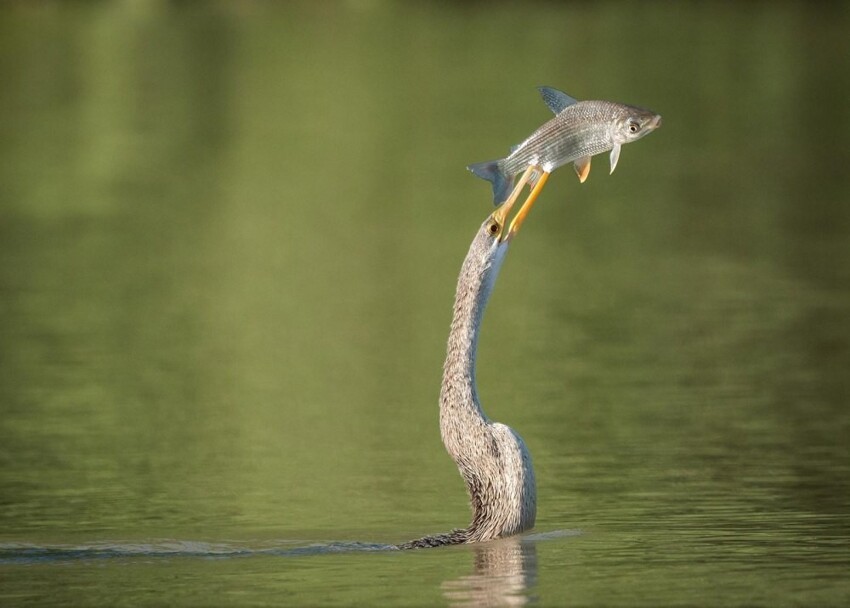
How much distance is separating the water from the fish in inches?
90.5

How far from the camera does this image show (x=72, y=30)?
2970 inches

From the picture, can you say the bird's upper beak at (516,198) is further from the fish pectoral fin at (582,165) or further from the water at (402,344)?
the water at (402,344)

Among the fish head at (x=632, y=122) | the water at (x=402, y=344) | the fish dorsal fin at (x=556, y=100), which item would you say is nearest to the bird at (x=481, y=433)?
the water at (x=402, y=344)

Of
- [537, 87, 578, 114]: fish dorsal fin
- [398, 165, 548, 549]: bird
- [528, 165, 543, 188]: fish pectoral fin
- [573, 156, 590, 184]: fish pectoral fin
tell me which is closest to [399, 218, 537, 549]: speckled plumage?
[398, 165, 548, 549]: bird

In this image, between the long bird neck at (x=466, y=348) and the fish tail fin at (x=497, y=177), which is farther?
the long bird neck at (x=466, y=348)

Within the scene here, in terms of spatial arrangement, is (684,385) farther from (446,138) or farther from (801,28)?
(801,28)

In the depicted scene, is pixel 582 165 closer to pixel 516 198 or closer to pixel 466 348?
pixel 516 198

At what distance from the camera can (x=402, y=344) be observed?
24.4 m

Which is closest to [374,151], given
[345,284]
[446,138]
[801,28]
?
[446,138]

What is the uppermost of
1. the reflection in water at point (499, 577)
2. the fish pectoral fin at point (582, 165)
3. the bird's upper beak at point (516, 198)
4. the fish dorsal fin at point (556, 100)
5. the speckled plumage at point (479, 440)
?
the fish dorsal fin at point (556, 100)

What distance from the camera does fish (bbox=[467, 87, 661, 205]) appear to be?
14352 mm

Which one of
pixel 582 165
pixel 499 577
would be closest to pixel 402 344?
pixel 582 165

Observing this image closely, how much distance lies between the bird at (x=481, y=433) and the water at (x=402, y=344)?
0.23 metres

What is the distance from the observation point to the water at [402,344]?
14.6 meters
